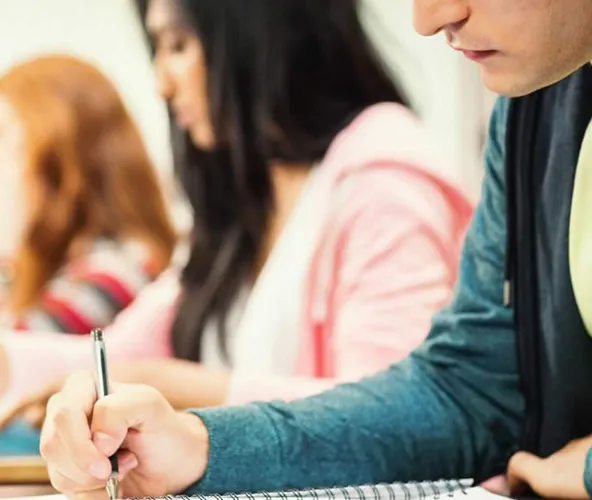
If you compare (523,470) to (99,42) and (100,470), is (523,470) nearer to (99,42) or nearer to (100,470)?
(100,470)

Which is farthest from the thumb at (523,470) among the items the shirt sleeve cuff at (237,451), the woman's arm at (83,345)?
the woman's arm at (83,345)

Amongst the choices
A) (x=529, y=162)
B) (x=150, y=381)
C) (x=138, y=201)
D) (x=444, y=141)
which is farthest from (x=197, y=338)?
(x=529, y=162)

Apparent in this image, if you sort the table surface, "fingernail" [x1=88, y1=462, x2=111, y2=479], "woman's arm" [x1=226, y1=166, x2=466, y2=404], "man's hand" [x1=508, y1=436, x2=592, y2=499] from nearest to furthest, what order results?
"fingernail" [x1=88, y1=462, x2=111, y2=479] < "man's hand" [x1=508, y1=436, x2=592, y2=499] < the table surface < "woman's arm" [x1=226, y1=166, x2=466, y2=404]

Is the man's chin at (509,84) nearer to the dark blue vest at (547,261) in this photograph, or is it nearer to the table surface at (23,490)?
the dark blue vest at (547,261)

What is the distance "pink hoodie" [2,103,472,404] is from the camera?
3.73 ft

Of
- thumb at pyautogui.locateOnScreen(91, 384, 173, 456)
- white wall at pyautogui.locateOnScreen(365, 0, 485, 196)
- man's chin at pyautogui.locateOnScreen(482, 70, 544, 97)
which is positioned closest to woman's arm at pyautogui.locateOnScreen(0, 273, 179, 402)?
white wall at pyautogui.locateOnScreen(365, 0, 485, 196)

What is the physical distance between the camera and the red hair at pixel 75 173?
1180 millimetres

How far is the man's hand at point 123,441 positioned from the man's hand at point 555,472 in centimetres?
27

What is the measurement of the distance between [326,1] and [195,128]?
9.3 inches

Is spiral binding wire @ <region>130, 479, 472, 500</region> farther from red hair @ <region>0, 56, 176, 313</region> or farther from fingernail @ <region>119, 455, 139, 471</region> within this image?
red hair @ <region>0, 56, 176, 313</region>

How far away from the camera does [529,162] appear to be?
0.80 metres

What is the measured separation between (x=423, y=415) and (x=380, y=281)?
1.19 ft

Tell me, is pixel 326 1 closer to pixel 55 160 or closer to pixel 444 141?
pixel 444 141

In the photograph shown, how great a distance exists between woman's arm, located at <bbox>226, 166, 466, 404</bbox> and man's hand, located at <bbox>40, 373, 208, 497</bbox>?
0.45 m
